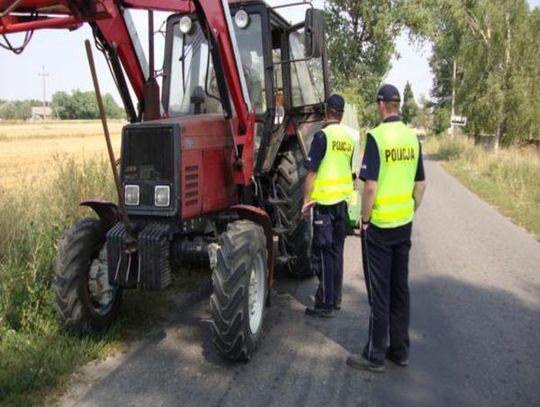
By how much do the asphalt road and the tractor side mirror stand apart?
8.32 feet

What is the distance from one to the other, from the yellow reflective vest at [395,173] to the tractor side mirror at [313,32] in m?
1.35

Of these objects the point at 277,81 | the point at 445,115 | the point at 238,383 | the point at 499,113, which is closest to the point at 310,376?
the point at 238,383

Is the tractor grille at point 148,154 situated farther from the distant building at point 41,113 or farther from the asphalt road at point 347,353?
the distant building at point 41,113

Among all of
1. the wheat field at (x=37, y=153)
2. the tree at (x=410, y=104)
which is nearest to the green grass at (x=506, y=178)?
the wheat field at (x=37, y=153)

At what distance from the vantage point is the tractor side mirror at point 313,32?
505 centimetres

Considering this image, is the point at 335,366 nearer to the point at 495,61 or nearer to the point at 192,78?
the point at 192,78

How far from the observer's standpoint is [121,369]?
13.6ft

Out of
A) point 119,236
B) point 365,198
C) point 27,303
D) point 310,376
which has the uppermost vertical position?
point 365,198

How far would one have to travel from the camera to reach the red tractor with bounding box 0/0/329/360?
4.09 meters

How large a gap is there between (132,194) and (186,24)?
72.4 inches

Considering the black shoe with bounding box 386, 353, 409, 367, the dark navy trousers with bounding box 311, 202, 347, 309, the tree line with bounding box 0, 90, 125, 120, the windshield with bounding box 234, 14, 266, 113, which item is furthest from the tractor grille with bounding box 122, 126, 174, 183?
the tree line with bounding box 0, 90, 125, 120

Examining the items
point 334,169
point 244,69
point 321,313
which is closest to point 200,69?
point 244,69

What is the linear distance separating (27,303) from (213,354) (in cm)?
171

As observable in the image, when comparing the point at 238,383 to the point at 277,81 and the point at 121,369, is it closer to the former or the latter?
the point at 121,369
